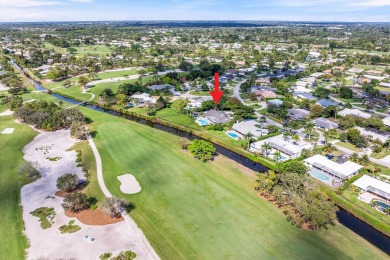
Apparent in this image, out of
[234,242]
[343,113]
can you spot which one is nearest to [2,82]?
[234,242]

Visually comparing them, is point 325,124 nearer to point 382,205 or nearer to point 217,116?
point 217,116

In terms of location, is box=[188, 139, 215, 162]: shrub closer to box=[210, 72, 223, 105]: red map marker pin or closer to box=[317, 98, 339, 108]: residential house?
box=[210, 72, 223, 105]: red map marker pin

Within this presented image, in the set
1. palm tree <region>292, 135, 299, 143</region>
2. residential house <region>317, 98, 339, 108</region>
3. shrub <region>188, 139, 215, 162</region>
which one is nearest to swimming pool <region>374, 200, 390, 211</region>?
palm tree <region>292, 135, 299, 143</region>

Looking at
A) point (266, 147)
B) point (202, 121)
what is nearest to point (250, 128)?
point (266, 147)

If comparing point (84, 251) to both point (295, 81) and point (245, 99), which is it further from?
point (295, 81)

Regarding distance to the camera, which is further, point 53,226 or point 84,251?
point 53,226

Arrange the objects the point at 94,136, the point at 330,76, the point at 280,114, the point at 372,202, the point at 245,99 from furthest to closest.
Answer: the point at 330,76 → the point at 245,99 → the point at 280,114 → the point at 94,136 → the point at 372,202

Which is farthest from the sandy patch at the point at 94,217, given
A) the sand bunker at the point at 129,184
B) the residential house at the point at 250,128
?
the residential house at the point at 250,128
